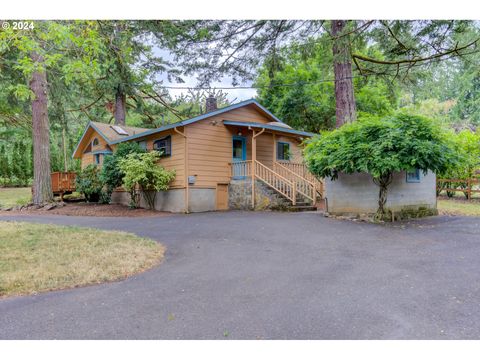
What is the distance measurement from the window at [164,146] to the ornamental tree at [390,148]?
5.99 meters

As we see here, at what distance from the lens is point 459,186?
13734mm

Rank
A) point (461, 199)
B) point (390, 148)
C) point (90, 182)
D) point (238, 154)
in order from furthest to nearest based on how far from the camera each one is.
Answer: point (90, 182) < point (461, 199) < point (238, 154) < point (390, 148)

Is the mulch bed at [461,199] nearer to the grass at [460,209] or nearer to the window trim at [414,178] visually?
the grass at [460,209]

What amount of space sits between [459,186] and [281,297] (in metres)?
13.9

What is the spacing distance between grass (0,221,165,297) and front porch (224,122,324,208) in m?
5.67

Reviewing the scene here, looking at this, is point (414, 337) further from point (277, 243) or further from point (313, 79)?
point (313, 79)

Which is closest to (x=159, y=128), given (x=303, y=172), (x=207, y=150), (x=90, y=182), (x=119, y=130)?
(x=207, y=150)

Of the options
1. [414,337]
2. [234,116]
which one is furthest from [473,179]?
[414,337]

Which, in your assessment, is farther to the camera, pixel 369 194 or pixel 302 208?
pixel 302 208

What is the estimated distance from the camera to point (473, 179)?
13.0m

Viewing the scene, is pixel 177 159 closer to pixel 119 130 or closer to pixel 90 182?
pixel 90 182

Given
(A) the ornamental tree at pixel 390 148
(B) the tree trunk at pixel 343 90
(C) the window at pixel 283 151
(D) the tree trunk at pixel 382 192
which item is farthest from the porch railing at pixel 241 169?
(D) the tree trunk at pixel 382 192

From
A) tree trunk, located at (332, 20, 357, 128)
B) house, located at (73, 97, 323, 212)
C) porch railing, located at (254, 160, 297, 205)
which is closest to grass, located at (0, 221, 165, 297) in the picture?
house, located at (73, 97, 323, 212)

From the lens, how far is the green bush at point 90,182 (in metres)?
13.8
